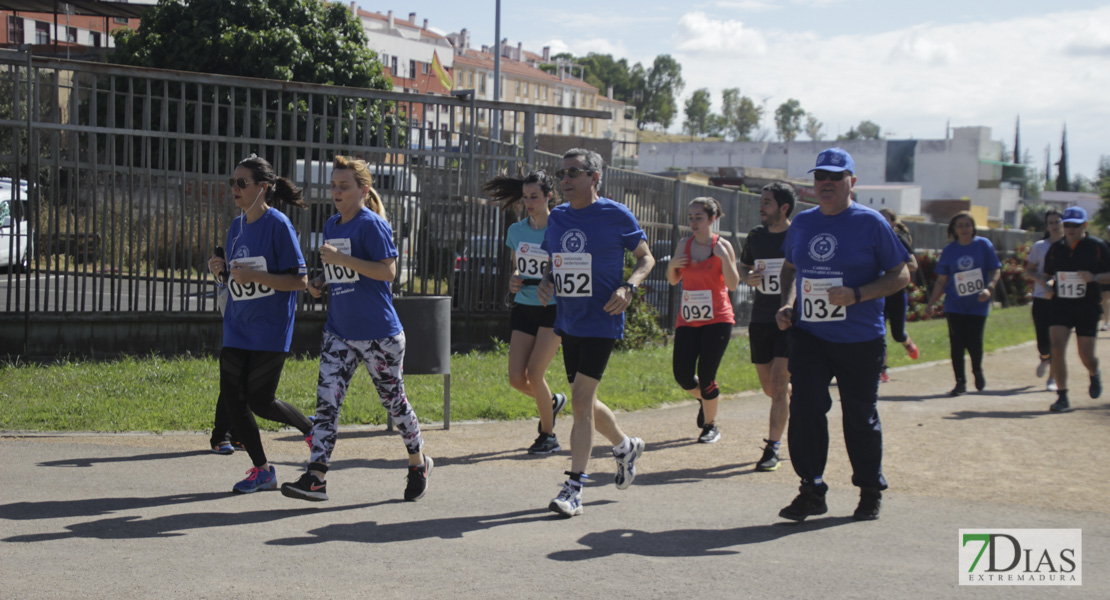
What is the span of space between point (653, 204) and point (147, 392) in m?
8.61

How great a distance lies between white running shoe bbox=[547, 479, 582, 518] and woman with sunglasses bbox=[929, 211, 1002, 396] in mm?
6964

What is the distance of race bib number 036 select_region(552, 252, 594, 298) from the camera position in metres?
5.98

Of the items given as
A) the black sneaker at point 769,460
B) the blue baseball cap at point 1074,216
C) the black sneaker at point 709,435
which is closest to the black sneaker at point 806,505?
the black sneaker at point 769,460

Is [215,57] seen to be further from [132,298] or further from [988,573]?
[988,573]

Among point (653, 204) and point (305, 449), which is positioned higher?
point (653, 204)

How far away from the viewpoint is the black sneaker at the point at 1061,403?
10.2 m

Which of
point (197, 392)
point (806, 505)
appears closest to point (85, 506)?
point (197, 392)

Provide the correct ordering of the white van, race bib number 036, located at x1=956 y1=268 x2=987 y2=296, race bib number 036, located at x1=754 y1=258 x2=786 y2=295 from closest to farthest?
race bib number 036, located at x1=754 y1=258 x2=786 y2=295 < race bib number 036, located at x1=956 y1=268 x2=987 y2=296 < the white van

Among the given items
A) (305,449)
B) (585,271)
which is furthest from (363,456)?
(585,271)

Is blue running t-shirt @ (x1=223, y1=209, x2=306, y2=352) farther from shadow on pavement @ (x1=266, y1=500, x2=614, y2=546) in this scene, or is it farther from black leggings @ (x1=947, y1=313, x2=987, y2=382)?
black leggings @ (x1=947, y1=313, x2=987, y2=382)

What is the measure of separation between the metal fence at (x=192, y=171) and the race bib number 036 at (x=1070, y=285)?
205 inches

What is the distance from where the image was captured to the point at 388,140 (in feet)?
43.8

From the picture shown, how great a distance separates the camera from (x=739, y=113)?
174m

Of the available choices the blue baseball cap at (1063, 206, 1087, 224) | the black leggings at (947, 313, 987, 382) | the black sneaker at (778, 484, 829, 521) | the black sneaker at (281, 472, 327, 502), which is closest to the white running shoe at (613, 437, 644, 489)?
the black sneaker at (778, 484, 829, 521)
